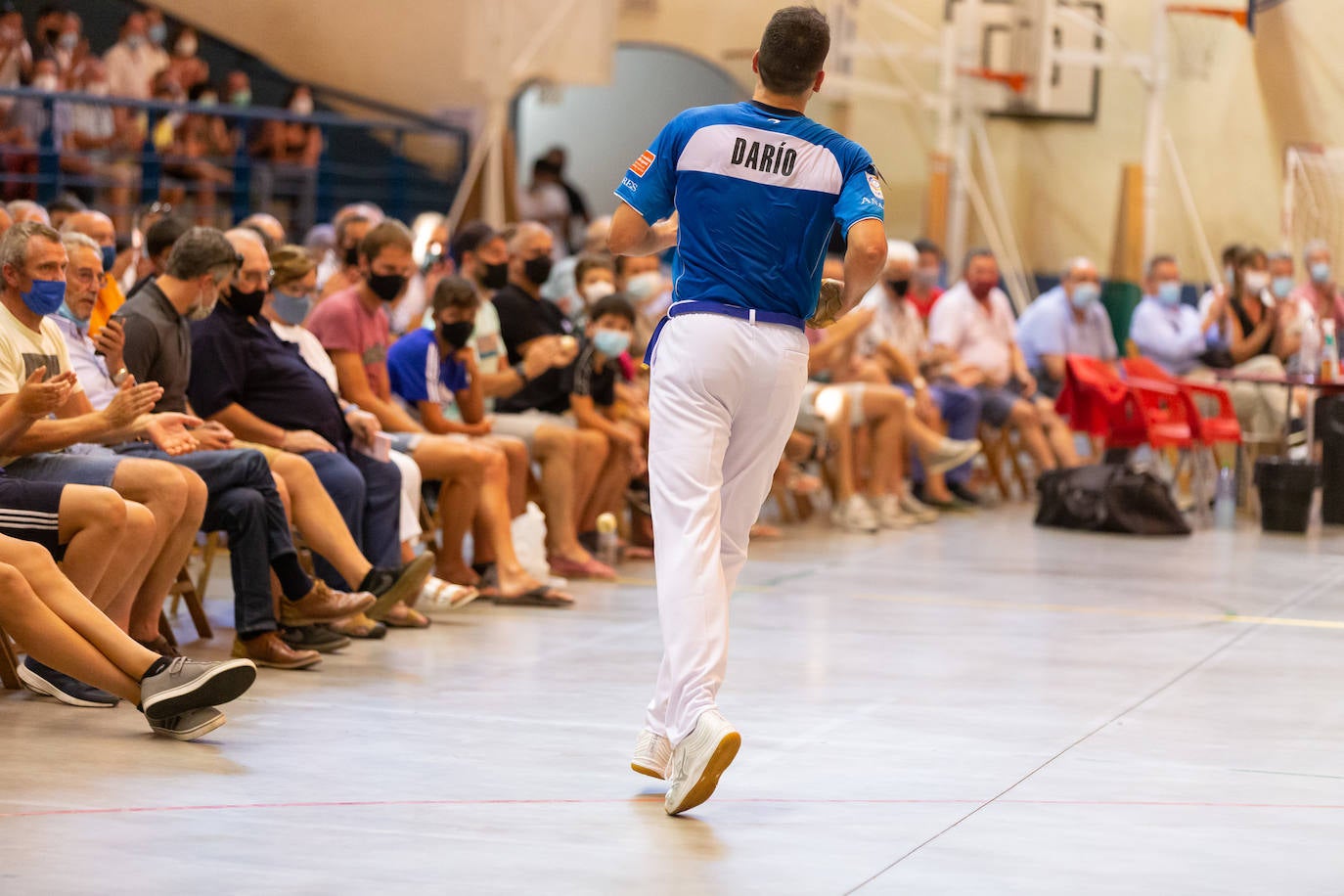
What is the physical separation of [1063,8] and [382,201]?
5.96m

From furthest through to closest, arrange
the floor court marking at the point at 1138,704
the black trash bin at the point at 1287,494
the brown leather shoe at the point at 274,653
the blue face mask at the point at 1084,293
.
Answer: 1. the blue face mask at the point at 1084,293
2. the black trash bin at the point at 1287,494
3. the brown leather shoe at the point at 274,653
4. the floor court marking at the point at 1138,704

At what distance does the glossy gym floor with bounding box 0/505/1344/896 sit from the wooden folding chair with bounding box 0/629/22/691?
0.20m

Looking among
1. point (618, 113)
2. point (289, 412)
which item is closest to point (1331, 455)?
point (289, 412)

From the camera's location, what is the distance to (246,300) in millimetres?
5867

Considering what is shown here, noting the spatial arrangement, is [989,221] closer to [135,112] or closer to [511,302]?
[135,112]

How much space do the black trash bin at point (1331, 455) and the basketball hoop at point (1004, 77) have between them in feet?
18.3

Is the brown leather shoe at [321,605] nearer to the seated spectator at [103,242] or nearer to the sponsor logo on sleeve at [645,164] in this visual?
the seated spectator at [103,242]

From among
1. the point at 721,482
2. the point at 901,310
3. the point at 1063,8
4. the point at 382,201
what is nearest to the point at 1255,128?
the point at 1063,8

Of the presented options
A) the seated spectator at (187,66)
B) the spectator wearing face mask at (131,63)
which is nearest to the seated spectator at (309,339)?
the spectator wearing face mask at (131,63)

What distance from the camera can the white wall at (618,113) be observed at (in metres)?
18.7

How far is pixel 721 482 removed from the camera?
4086 millimetres

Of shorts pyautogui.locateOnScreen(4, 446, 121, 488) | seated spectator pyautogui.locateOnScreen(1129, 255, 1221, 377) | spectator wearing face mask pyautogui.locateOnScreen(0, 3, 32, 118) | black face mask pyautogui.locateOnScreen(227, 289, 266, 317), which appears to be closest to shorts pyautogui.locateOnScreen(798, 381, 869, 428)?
seated spectator pyautogui.locateOnScreen(1129, 255, 1221, 377)

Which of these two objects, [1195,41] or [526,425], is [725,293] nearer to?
[526,425]

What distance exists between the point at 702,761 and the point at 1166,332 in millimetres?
8624
